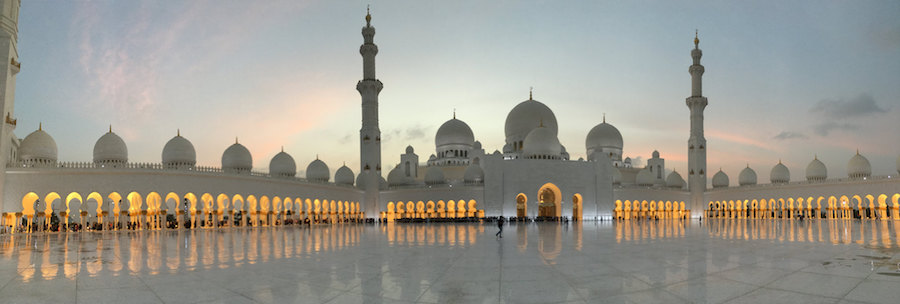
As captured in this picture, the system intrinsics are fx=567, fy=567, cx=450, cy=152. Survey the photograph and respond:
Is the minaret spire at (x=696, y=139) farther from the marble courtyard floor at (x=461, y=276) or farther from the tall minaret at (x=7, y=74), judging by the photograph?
the tall minaret at (x=7, y=74)

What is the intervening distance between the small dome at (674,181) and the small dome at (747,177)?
4.88 metres

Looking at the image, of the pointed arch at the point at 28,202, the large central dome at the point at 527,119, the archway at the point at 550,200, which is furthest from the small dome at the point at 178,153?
the large central dome at the point at 527,119

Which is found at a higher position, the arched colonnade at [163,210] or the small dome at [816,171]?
the small dome at [816,171]

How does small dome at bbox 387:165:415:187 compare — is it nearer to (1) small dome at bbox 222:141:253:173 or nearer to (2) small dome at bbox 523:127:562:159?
(2) small dome at bbox 523:127:562:159

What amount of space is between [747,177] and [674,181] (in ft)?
19.6

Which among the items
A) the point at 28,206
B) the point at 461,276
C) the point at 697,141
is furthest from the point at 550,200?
the point at 461,276

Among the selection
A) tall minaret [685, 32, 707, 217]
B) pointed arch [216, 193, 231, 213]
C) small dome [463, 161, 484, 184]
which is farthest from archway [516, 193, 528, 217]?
pointed arch [216, 193, 231, 213]

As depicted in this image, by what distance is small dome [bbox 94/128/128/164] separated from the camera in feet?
93.4

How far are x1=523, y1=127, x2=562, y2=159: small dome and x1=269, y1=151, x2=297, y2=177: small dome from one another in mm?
16974

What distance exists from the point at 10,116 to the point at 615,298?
27.3m

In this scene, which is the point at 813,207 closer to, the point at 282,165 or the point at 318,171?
the point at 318,171

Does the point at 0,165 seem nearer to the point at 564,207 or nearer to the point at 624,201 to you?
the point at 564,207

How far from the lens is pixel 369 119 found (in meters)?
40.6

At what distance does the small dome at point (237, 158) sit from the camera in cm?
3372
